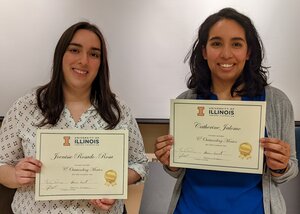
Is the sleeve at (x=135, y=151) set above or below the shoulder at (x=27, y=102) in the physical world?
below

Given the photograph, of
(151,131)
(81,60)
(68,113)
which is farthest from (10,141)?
(151,131)

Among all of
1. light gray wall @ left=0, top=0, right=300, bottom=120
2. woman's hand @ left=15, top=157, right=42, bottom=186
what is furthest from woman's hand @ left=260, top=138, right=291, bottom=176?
light gray wall @ left=0, top=0, right=300, bottom=120

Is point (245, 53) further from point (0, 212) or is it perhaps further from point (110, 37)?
point (0, 212)

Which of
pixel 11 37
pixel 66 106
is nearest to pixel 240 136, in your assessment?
pixel 66 106

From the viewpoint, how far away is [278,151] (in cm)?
114

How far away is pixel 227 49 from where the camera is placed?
1.20m

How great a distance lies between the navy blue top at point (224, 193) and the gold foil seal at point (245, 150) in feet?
0.24

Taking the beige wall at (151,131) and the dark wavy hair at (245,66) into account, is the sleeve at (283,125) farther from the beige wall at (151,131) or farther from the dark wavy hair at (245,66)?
the beige wall at (151,131)

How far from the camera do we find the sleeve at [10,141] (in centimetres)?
132

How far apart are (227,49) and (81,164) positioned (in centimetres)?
69

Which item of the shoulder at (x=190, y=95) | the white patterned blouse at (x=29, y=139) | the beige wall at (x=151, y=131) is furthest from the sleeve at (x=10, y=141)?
the beige wall at (x=151, y=131)

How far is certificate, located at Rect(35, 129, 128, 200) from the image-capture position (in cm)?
122

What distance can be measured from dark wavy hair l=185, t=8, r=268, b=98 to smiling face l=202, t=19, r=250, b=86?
3cm

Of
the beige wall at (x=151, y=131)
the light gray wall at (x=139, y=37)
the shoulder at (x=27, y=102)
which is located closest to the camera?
the shoulder at (x=27, y=102)
